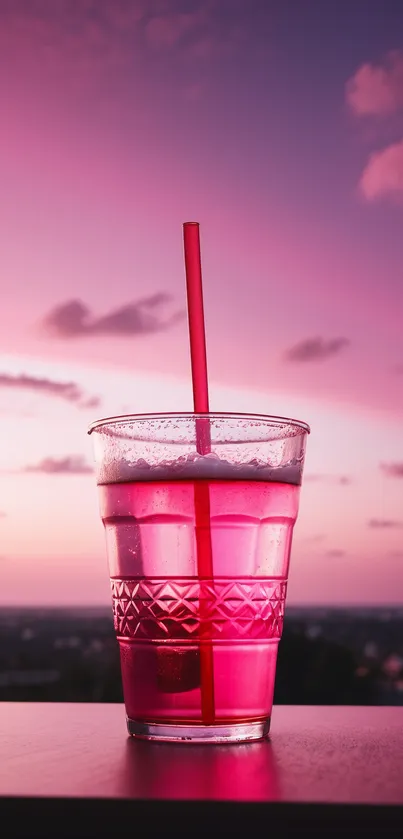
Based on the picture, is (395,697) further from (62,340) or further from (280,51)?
(280,51)

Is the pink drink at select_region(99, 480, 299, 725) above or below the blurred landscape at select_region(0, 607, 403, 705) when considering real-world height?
above

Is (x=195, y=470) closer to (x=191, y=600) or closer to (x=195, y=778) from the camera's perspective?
(x=191, y=600)

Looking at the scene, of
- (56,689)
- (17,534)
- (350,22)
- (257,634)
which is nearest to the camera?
(257,634)

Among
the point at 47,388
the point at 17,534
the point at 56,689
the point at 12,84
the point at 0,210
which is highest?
the point at 12,84

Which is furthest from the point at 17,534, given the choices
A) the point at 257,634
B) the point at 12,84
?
the point at 257,634

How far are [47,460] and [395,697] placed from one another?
2546 millimetres

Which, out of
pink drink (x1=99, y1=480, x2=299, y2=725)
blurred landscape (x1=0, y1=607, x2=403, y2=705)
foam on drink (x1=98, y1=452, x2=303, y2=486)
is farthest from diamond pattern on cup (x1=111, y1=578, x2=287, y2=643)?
blurred landscape (x1=0, y1=607, x2=403, y2=705)

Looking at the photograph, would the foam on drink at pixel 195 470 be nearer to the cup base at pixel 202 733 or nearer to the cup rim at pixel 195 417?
the cup rim at pixel 195 417

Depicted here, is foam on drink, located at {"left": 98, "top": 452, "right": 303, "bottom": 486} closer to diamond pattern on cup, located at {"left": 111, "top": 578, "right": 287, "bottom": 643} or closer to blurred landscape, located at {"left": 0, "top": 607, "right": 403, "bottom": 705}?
diamond pattern on cup, located at {"left": 111, "top": 578, "right": 287, "bottom": 643}

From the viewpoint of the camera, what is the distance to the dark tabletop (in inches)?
27.5

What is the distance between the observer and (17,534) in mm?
3951

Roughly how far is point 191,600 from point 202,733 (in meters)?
0.13

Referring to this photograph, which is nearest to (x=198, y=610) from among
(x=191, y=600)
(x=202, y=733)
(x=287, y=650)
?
(x=191, y=600)

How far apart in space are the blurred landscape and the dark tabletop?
2.91 m
